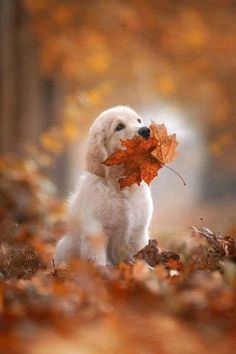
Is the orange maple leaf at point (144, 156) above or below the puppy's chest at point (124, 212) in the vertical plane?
above

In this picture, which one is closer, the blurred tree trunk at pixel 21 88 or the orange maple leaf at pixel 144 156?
the orange maple leaf at pixel 144 156

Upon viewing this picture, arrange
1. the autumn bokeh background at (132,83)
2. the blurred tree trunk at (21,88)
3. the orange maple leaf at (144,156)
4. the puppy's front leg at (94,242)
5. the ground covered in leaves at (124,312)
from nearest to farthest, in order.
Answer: the ground covered in leaves at (124,312) < the orange maple leaf at (144,156) < the puppy's front leg at (94,242) < the autumn bokeh background at (132,83) < the blurred tree trunk at (21,88)

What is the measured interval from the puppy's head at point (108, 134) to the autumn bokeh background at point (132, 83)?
1.20 metres

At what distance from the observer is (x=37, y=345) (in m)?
1.78

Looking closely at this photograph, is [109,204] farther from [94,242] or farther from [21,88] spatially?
[21,88]

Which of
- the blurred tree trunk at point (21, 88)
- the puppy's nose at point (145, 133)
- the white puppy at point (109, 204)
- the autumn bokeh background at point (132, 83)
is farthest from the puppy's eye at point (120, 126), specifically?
the blurred tree trunk at point (21, 88)

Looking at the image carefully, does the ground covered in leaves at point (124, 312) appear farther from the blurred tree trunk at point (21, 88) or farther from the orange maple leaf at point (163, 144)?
the blurred tree trunk at point (21, 88)

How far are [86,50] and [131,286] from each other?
11.9 feet

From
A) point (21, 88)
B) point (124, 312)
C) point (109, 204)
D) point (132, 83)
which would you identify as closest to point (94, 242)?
point (109, 204)

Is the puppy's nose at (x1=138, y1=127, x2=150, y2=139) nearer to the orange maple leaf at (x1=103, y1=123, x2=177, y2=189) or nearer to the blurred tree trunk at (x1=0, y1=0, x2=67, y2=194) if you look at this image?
the orange maple leaf at (x1=103, y1=123, x2=177, y2=189)

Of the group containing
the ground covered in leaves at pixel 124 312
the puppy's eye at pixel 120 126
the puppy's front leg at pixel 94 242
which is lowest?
the ground covered in leaves at pixel 124 312

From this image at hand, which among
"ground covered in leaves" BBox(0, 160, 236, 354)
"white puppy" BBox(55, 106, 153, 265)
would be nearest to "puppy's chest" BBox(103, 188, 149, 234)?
"white puppy" BBox(55, 106, 153, 265)

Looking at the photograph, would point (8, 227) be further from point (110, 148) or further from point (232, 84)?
point (232, 84)

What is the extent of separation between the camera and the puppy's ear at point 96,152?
309 cm
